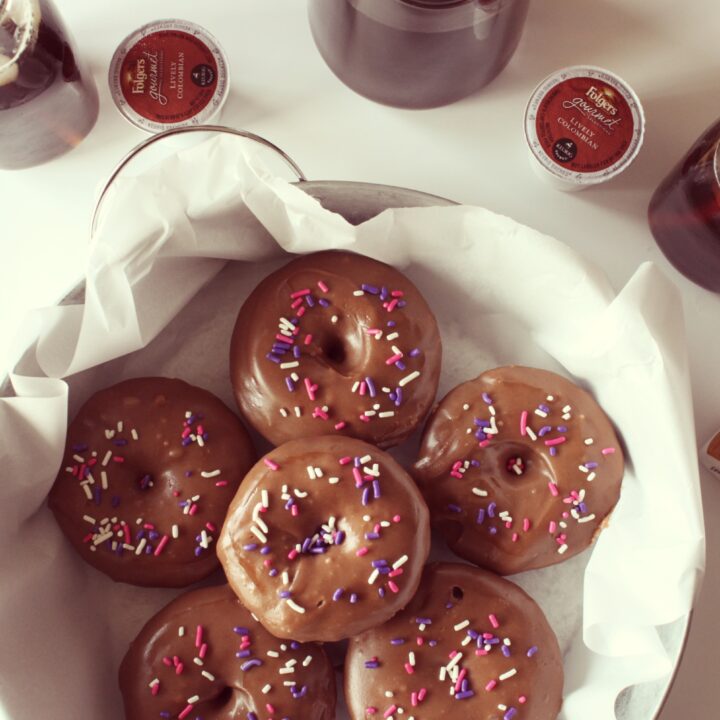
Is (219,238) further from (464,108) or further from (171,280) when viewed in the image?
(464,108)

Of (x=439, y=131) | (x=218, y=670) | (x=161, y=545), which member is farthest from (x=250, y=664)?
(x=439, y=131)

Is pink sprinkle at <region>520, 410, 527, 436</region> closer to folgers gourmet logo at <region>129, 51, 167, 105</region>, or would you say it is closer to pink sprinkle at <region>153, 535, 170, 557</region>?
pink sprinkle at <region>153, 535, 170, 557</region>

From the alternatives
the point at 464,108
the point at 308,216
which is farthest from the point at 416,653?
the point at 464,108

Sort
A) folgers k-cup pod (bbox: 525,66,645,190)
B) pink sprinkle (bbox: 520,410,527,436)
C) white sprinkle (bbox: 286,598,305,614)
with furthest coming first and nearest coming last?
1. folgers k-cup pod (bbox: 525,66,645,190)
2. pink sprinkle (bbox: 520,410,527,436)
3. white sprinkle (bbox: 286,598,305,614)

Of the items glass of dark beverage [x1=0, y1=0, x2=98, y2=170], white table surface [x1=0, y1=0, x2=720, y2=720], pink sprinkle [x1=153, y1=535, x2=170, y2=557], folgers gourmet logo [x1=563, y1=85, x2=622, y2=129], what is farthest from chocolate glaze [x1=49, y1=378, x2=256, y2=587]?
folgers gourmet logo [x1=563, y1=85, x2=622, y2=129]

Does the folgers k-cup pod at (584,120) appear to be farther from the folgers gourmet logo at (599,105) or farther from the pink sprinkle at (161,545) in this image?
the pink sprinkle at (161,545)

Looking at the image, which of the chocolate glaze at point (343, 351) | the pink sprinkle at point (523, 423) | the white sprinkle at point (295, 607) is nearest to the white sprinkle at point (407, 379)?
the chocolate glaze at point (343, 351)
